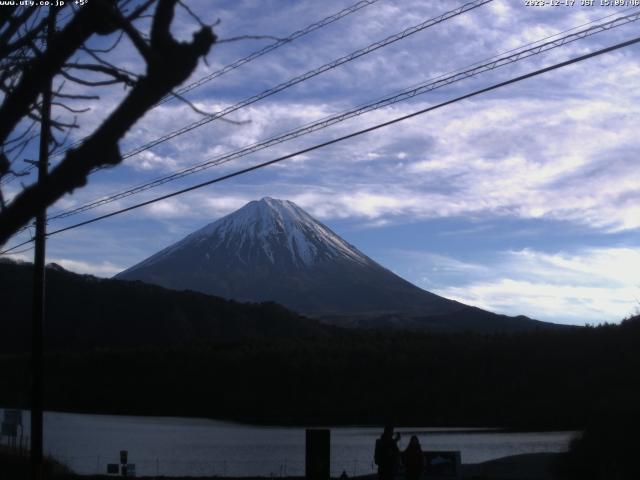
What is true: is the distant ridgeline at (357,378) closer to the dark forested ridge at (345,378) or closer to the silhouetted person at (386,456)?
the dark forested ridge at (345,378)

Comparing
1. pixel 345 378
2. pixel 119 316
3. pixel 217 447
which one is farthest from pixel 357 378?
pixel 217 447

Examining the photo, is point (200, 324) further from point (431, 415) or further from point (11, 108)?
point (11, 108)

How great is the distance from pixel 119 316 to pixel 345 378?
106 feet

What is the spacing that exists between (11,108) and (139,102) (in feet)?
2.22

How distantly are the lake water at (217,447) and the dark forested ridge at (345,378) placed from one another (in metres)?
17.2

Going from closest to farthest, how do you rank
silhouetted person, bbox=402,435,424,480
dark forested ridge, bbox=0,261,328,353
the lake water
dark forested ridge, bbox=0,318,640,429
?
silhouetted person, bbox=402,435,424,480 → the lake water → dark forested ridge, bbox=0,318,640,429 → dark forested ridge, bbox=0,261,328,353

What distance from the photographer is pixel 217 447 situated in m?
45.0

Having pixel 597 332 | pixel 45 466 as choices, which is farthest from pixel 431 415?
pixel 45 466

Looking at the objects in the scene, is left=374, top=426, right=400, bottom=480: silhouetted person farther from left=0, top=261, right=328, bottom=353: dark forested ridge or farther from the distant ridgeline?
left=0, top=261, right=328, bottom=353: dark forested ridge

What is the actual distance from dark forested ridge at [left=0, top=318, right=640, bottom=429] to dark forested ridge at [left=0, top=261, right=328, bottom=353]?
9.61m

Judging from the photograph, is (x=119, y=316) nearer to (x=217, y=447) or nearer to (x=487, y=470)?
(x=217, y=447)

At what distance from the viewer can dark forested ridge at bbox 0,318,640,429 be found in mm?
76625

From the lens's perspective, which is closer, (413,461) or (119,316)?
(413,461)

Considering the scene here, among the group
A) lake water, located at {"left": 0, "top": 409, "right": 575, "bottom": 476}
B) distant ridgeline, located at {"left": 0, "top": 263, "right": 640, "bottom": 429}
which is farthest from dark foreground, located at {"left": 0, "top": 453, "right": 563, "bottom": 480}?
distant ridgeline, located at {"left": 0, "top": 263, "right": 640, "bottom": 429}
